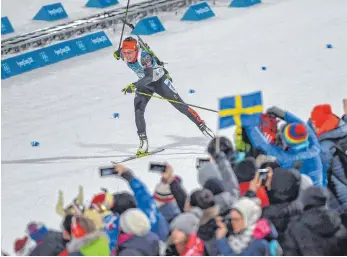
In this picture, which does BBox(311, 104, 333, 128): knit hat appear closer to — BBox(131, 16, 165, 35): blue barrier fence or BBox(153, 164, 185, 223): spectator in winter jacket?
BBox(153, 164, 185, 223): spectator in winter jacket

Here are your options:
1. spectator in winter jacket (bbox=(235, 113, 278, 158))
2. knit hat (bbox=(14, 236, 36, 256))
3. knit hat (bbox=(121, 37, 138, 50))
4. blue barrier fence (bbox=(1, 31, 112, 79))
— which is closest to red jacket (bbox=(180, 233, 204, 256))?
knit hat (bbox=(14, 236, 36, 256))

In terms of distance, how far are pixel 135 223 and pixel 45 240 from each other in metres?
0.79

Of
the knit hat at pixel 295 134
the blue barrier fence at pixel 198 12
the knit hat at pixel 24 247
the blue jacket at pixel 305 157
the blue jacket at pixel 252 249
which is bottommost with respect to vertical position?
the blue jacket at pixel 252 249

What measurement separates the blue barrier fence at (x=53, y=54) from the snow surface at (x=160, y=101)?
0.20m

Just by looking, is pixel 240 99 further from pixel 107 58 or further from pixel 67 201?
pixel 107 58

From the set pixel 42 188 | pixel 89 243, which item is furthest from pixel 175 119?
pixel 89 243

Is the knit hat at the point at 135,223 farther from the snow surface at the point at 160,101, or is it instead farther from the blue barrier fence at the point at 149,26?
the blue barrier fence at the point at 149,26

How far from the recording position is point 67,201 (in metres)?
10.4

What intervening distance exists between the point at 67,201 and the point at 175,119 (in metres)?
3.10

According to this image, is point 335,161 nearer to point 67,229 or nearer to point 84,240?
point 67,229

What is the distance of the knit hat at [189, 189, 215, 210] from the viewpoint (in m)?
6.79

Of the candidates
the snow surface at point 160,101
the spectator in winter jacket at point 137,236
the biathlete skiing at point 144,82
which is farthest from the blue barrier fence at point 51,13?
the spectator in winter jacket at point 137,236

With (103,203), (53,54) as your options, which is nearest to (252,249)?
(103,203)

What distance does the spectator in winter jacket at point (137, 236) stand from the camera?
6.44 metres
